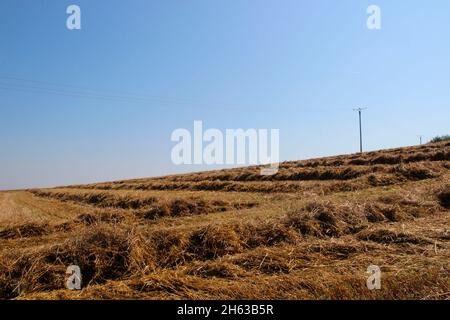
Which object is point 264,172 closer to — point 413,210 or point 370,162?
point 370,162

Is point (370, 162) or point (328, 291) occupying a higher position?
point (370, 162)

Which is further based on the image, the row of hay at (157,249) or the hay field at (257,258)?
the row of hay at (157,249)

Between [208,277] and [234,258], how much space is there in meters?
0.78

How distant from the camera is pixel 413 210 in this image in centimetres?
993

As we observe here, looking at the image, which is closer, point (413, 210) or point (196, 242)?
point (196, 242)

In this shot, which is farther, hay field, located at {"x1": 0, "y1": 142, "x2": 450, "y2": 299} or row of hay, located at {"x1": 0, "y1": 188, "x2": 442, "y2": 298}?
row of hay, located at {"x1": 0, "y1": 188, "x2": 442, "y2": 298}

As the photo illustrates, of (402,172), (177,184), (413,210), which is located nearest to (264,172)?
(177,184)

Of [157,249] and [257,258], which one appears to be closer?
[257,258]

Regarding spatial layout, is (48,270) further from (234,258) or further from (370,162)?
(370,162)

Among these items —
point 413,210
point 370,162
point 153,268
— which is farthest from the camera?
point 370,162

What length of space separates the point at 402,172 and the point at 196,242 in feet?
50.1
